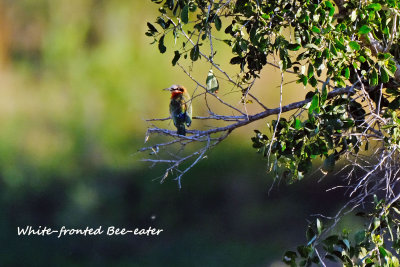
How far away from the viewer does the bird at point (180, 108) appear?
10.6ft

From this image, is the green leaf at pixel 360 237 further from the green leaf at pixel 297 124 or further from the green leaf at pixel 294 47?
the green leaf at pixel 294 47

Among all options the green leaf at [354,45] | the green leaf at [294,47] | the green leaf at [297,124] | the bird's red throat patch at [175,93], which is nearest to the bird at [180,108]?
the bird's red throat patch at [175,93]

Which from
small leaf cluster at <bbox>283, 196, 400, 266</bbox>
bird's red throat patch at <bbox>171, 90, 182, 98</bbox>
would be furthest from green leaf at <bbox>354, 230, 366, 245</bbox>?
bird's red throat patch at <bbox>171, 90, 182, 98</bbox>

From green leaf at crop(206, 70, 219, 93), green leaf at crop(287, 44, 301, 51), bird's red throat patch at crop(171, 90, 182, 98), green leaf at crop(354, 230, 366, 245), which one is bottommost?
green leaf at crop(354, 230, 366, 245)

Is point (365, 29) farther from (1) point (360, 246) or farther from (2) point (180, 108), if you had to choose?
(2) point (180, 108)

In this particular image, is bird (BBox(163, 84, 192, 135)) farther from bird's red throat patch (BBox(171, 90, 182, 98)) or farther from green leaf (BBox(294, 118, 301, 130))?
green leaf (BBox(294, 118, 301, 130))

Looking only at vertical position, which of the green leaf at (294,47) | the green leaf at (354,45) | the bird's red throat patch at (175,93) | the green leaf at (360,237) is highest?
the bird's red throat patch at (175,93)

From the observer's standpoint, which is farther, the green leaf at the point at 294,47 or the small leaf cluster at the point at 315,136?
the small leaf cluster at the point at 315,136

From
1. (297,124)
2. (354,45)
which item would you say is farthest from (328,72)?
(297,124)

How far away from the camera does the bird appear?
3236mm

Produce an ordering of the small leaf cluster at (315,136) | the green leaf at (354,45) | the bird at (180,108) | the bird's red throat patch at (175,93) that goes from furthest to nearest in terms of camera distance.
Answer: the bird's red throat patch at (175,93) → the bird at (180,108) → the small leaf cluster at (315,136) → the green leaf at (354,45)

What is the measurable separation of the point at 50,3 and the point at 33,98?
0.57 meters

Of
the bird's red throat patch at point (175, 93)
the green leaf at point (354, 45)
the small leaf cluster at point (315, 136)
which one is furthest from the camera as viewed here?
the bird's red throat patch at point (175, 93)

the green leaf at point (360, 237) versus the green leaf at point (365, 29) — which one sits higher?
the green leaf at point (365, 29)
